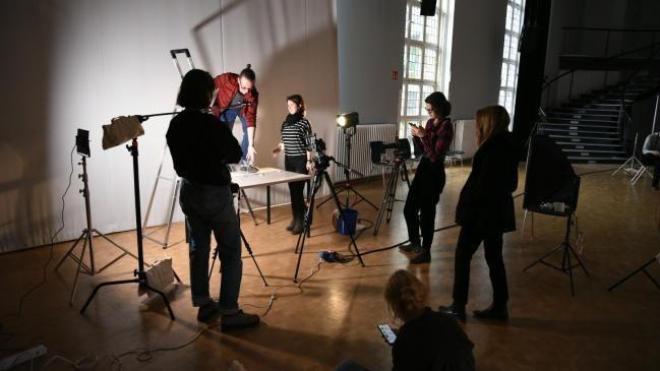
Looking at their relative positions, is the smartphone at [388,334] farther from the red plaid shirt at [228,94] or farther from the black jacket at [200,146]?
the red plaid shirt at [228,94]

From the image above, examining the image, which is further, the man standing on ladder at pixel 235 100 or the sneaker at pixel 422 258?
the man standing on ladder at pixel 235 100

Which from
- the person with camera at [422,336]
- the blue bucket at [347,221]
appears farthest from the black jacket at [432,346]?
the blue bucket at [347,221]

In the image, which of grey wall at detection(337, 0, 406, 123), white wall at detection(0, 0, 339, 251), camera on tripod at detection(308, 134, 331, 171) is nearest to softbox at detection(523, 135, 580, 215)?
camera on tripod at detection(308, 134, 331, 171)

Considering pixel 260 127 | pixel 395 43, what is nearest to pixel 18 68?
pixel 260 127

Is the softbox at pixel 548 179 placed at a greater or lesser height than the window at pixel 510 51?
lesser

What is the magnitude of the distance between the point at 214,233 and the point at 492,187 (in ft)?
5.19

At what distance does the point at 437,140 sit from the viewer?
3357mm

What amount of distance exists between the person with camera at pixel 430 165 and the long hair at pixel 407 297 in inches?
81.5

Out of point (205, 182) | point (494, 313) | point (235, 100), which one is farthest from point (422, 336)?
point (235, 100)

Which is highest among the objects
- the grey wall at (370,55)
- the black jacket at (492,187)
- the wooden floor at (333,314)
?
the grey wall at (370,55)

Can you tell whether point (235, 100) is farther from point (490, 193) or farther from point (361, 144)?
point (361, 144)

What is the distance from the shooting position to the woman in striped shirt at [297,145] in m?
4.21

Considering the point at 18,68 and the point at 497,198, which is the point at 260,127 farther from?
the point at 497,198

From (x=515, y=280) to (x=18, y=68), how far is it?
14.6 feet
